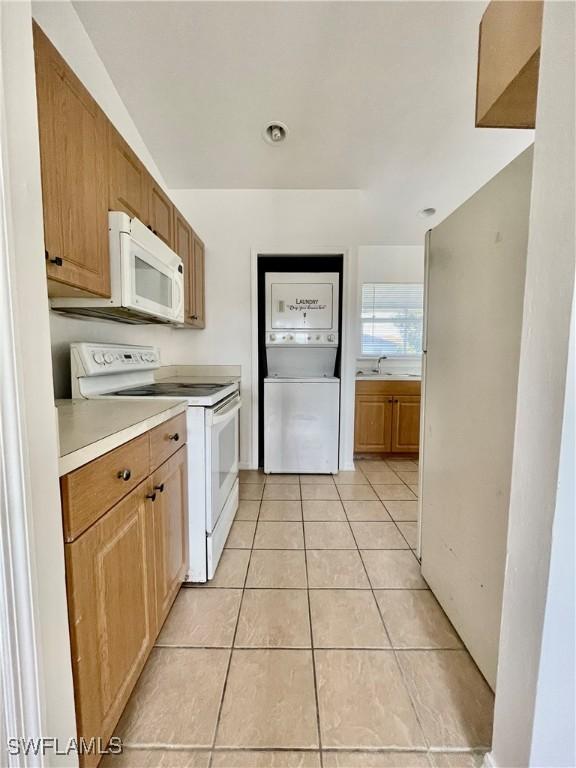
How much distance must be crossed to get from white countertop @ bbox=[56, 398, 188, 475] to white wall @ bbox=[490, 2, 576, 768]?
96 centimetres

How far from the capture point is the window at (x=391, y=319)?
4.11 m

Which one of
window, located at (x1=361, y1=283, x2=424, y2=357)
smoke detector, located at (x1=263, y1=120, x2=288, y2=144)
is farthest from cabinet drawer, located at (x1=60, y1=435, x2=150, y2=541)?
window, located at (x1=361, y1=283, x2=424, y2=357)

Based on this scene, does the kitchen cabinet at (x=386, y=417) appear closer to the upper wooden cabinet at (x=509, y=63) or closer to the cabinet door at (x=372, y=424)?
the cabinet door at (x=372, y=424)

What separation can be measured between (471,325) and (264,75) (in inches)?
75.7

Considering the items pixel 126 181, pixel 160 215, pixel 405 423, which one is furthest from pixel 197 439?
pixel 405 423

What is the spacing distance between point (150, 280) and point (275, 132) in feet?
5.06

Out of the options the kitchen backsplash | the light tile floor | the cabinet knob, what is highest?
the cabinet knob

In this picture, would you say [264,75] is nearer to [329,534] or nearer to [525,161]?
[525,161]

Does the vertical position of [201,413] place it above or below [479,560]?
above

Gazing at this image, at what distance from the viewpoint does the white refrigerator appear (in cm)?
103

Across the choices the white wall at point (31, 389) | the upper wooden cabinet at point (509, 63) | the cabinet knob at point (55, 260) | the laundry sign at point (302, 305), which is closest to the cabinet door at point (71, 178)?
the cabinet knob at point (55, 260)

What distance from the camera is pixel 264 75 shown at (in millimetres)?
1977

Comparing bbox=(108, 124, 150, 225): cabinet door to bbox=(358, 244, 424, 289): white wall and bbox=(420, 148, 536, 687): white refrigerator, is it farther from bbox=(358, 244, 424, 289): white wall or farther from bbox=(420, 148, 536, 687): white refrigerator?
bbox=(358, 244, 424, 289): white wall

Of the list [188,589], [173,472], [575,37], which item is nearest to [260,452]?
[188,589]
